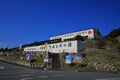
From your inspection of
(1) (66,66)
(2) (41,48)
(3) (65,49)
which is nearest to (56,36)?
(2) (41,48)

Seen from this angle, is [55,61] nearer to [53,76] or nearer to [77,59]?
[77,59]

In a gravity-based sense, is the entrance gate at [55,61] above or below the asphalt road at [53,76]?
above

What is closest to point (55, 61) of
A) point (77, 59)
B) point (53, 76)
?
point (77, 59)

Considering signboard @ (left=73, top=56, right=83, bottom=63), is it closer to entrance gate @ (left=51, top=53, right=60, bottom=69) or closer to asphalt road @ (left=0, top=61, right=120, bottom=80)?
entrance gate @ (left=51, top=53, right=60, bottom=69)

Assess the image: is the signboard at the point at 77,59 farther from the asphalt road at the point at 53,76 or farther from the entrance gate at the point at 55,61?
the asphalt road at the point at 53,76

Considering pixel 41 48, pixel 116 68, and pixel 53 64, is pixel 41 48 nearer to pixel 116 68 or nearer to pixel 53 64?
pixel 53 64

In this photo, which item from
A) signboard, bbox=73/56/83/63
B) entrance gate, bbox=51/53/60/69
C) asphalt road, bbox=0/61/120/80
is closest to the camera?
asphalt road, bbox=0/61/120/80

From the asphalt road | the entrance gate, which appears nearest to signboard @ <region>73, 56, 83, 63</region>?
the entrance gate

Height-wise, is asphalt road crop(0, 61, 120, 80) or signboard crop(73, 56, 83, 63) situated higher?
signboard crop(73, 56, 83, 63)

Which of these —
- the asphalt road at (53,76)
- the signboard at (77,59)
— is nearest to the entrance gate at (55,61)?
the signboard at (77,59)

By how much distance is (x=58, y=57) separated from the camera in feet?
210

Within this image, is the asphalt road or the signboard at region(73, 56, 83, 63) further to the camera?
the signboard at region(73, 56, 83, 63)

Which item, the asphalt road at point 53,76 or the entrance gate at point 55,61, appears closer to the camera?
the asphalt road at point 53,76

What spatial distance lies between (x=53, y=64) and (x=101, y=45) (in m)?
33.0
